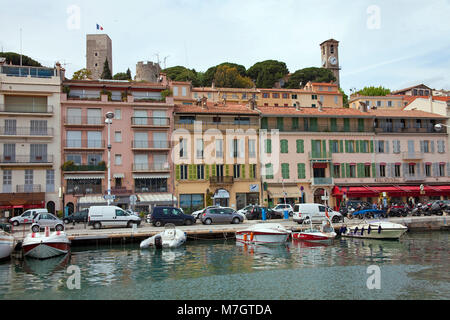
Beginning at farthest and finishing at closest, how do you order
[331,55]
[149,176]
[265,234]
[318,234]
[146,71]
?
[331,55], [146,71], [149,176], [318,234], [265,234]

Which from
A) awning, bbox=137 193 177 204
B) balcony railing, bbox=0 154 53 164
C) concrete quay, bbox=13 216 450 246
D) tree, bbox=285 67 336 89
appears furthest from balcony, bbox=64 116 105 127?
tree, bbox=285 67 336 89

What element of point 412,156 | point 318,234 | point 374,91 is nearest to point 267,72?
point 374,91

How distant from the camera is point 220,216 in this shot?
3675 centimetres

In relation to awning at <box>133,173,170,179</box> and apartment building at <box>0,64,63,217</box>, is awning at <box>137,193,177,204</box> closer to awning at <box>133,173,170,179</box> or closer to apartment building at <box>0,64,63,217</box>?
awning at <box>133,173,170,179</box>

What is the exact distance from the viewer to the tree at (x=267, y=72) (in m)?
104

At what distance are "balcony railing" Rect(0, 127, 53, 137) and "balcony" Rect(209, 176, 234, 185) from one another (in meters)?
18.2

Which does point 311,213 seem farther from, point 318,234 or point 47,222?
point 47,222

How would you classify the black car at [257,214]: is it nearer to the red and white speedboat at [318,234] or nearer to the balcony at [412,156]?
the red and white speedboat at [318,234]

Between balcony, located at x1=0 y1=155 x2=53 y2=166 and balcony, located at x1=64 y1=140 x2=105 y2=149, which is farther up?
balcony, located at x1=64 y1=140 x2=105 y2=149

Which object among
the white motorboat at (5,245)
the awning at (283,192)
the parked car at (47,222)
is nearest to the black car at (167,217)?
the parked car at (47,222)

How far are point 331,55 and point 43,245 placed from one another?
12208 centimetres

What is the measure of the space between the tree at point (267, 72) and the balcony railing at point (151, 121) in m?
55.9

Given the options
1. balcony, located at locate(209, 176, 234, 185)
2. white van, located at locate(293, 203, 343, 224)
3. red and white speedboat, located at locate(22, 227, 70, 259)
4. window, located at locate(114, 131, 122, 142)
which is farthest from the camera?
balcony, located at locate(209, 176, 234, 185)

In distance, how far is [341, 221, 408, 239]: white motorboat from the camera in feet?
105
